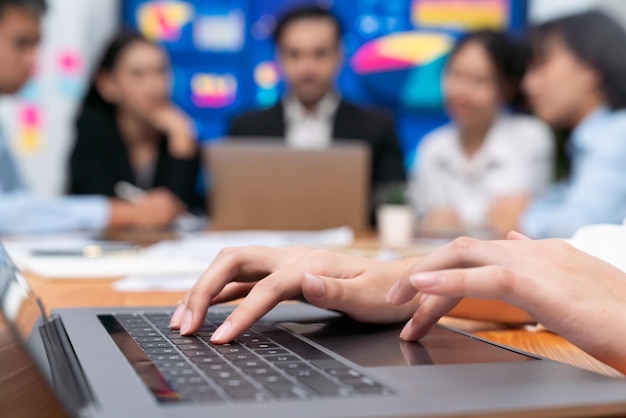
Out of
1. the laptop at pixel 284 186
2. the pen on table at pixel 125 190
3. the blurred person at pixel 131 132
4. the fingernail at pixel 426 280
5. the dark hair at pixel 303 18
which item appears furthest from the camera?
the dark hair at pixel 303 18

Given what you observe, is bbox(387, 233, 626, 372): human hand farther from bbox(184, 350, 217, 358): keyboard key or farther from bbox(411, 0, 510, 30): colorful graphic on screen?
bbox(411, 0, 510, 30): colorful graphic on screen

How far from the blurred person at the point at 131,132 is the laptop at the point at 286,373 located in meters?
2.21

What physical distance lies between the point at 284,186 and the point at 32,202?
630 mm

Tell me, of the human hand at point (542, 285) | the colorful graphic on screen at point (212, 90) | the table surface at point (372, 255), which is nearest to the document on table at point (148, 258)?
the table surface at point (372, 255)

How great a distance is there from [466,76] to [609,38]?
88 centimetres

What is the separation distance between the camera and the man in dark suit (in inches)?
108

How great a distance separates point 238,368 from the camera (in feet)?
1.43

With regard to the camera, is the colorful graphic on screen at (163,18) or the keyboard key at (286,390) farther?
the colorful graphic on screen at (163,18)

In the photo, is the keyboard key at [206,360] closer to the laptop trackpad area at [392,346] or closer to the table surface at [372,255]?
the laptop trackpad area at [392,346]

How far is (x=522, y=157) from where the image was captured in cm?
294

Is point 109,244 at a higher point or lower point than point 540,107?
lower

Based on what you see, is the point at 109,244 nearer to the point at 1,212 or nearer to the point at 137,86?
the point at 1,212

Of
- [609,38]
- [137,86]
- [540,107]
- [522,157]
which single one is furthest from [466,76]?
[137,86]

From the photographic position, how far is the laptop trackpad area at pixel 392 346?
0.48 meters
